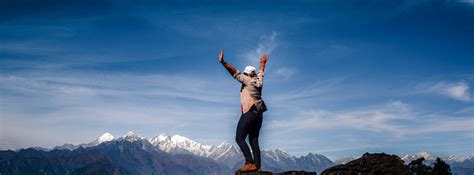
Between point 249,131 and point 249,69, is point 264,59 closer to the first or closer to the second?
point 249,69

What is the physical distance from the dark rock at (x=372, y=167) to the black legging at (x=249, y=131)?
1251 mm

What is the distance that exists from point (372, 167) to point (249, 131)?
6.90ft

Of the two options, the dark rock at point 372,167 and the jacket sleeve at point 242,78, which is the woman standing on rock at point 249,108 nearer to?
the jacket sleeve at point 242,78

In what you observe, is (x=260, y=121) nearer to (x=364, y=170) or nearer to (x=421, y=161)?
(x=364, y=170)

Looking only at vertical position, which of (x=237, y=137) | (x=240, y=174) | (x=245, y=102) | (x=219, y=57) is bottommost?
(x=240, y=174)

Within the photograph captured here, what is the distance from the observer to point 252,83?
7.20 metres

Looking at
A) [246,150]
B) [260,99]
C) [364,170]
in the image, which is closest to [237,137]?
[246,150]

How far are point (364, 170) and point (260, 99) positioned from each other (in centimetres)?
202

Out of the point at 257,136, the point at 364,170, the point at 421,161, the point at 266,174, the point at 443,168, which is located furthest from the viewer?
the point at 421,161

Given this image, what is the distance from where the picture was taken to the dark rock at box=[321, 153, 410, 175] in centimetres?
650

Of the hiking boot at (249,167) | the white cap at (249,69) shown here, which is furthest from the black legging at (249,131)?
the white cap at (249,69)

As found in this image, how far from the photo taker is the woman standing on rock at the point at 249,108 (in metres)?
7.14

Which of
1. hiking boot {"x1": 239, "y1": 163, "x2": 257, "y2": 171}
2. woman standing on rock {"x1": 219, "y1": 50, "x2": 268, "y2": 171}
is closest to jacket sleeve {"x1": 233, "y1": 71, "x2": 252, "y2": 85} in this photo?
woman standing on rock {"x1": 219, "y1": 50, "x2": 268, "y2": 171}

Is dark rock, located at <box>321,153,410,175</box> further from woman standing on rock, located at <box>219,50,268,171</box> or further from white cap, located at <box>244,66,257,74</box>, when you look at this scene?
white cap, located at <box>244,66,257,74</box>
